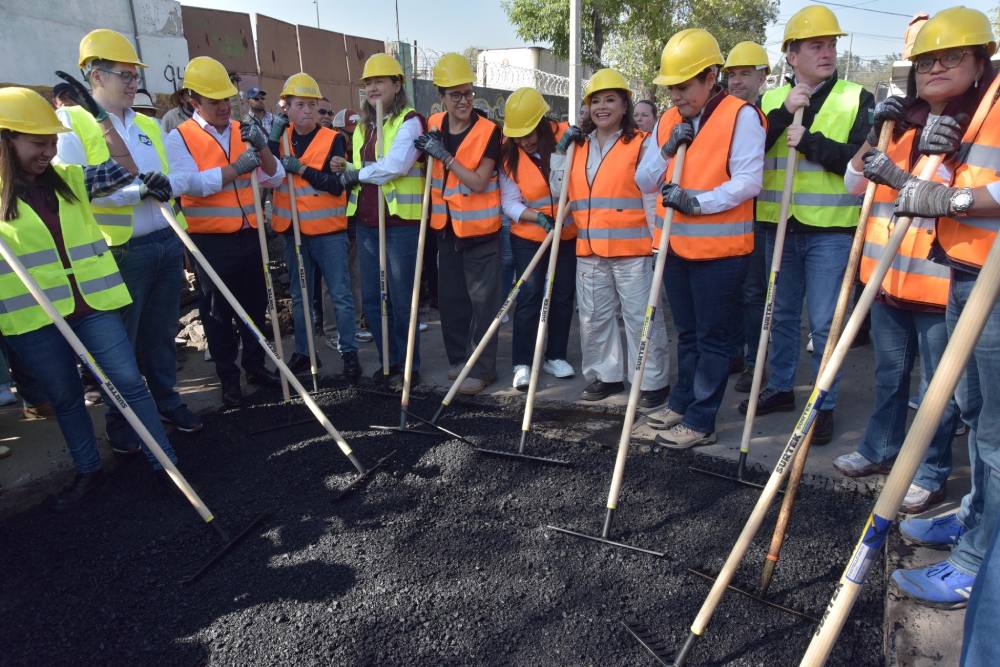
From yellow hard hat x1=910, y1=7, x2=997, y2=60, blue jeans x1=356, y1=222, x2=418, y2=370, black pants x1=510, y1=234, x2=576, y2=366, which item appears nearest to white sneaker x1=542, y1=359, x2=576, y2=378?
black pants x1=510, y1=234, x2=576, y2=366

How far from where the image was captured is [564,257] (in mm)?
4715

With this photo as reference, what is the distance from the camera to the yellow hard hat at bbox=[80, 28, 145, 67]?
12.3 feet

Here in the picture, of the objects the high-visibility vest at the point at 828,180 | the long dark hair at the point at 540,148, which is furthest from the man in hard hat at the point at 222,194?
the high-visibility vest at the point at 828,180

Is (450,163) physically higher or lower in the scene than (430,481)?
higher

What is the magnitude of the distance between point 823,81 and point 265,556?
3.78 m

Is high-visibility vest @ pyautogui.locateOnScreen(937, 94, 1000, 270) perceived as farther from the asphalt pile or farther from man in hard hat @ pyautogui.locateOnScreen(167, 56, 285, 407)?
man in hard hat @ pyautogui.locateOnScreen(167, 56, 285, 407)

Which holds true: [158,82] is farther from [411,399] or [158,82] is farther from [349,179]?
[411,399]

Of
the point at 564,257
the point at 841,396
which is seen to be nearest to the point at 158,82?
the point at 564,257

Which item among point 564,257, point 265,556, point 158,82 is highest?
point 158,82

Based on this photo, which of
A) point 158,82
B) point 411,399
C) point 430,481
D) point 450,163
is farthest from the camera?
point 158,82

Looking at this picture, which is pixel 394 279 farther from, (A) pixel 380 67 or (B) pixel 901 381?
(B) pixel 901 381

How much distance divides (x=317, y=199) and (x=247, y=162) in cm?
73

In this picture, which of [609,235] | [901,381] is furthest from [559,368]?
[901,381]

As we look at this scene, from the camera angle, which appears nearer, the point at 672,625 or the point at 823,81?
the point at 672,625
